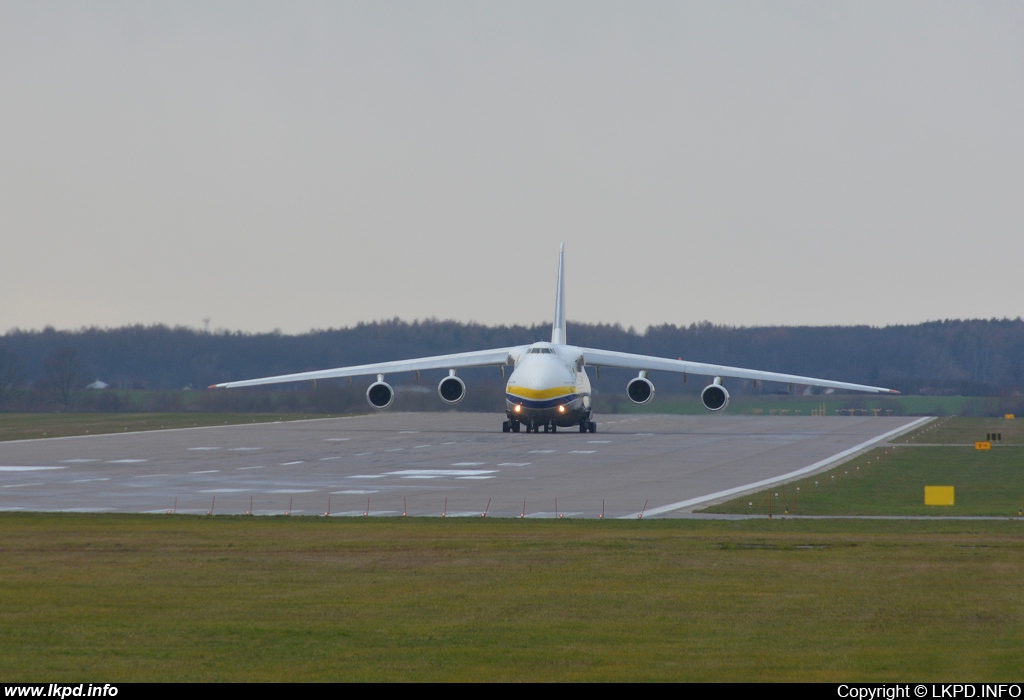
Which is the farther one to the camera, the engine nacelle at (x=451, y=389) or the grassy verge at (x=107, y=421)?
the grassy verge at (x=107, y=421)

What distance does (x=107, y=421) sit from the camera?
66375 mm

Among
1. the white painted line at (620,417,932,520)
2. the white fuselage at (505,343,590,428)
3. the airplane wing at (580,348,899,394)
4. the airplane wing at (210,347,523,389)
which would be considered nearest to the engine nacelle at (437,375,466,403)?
the airplane wing at (210,347,523,389)

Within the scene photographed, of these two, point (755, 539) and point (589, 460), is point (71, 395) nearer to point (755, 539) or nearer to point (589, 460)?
point (589, 460)

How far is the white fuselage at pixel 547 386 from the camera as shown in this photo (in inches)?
1912

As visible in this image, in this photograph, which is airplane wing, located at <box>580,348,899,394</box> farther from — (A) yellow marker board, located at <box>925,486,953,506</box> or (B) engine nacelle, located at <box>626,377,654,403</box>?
(A) yellow marker board, located at <box>925,486,953,506</box>

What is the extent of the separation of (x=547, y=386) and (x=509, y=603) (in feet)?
115

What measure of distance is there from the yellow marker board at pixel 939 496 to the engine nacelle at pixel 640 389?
1093 inches

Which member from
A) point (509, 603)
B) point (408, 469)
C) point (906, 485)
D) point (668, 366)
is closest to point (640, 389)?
point (668, 366)

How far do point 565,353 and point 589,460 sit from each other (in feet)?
43.7

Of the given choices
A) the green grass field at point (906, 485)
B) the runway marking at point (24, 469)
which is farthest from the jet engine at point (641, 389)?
the runway marking at point (24, 469)

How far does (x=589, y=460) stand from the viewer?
124ft

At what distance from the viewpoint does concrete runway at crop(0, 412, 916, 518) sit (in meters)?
25.0

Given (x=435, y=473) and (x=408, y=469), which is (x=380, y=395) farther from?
(x=435, y=473)

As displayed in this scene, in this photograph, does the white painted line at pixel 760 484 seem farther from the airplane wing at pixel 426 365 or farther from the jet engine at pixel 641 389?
the airplane wing at pixel 426 365
